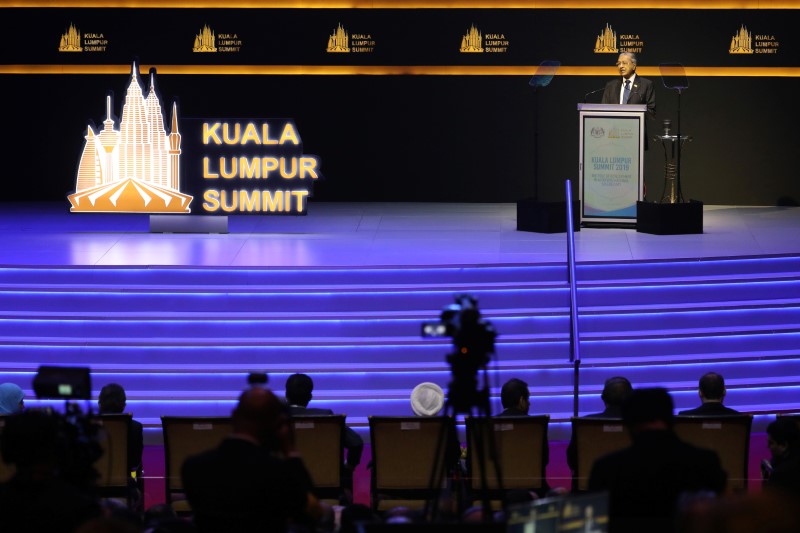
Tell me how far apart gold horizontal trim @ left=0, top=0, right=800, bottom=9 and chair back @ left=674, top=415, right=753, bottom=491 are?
929 cm

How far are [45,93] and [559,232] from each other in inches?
261

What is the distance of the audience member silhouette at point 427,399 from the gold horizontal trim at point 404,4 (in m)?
8.45

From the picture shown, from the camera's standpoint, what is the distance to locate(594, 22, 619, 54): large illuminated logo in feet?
47.3

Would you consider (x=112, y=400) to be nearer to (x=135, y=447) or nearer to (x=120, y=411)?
(x=120, y=411)

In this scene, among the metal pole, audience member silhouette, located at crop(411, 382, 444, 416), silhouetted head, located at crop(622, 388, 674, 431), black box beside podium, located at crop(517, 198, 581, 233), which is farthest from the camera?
black box beside podium, located at crop(517, 198, 581, 233)

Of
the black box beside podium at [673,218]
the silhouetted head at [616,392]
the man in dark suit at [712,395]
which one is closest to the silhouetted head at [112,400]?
the silhouetted head at [616,392]

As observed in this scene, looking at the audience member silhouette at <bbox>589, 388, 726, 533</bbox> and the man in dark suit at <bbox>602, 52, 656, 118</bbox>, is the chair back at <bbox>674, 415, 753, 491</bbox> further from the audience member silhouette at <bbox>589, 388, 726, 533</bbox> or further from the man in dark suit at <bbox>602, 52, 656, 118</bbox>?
the man in dark suit at <bbox>602, 52, 656, 118</bbox>

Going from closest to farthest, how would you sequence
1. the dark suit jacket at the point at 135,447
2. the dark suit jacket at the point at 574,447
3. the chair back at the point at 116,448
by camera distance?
1. the chair back at the point at 116,448
2. the dark suit jacket at the point at 574,447
3. the dark suit jacket at the point at 135,447

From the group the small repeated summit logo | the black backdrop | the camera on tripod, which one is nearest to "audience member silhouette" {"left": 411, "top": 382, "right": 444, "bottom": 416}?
the camera on tripod

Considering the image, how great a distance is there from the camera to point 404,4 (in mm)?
14555

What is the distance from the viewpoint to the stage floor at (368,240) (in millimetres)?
10195

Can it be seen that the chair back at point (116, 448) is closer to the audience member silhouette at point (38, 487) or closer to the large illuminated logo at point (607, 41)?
the audience member silhouette at point (38, 487)

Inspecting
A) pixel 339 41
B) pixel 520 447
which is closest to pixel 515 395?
pixel 520 447

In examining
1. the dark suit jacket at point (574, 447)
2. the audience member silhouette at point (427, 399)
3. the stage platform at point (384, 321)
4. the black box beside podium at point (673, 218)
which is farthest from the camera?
the black box beside podium at point (673, 218)
